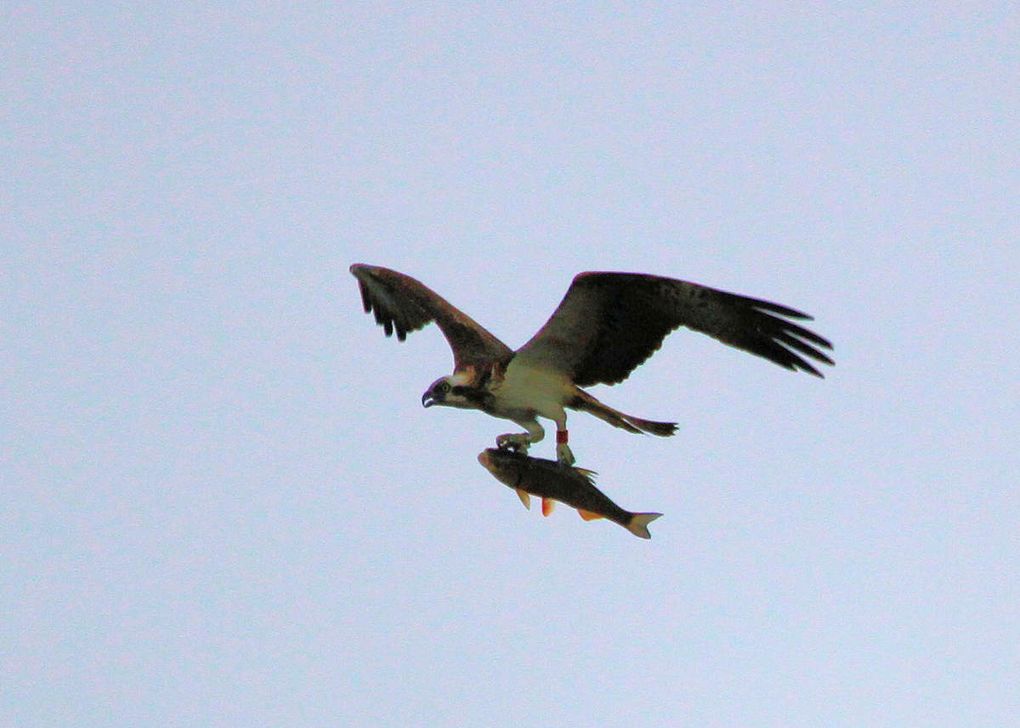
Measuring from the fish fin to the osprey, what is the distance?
1184 millimetres

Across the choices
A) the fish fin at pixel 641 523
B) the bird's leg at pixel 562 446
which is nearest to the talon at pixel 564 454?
the bird's leg at pixel 562 446

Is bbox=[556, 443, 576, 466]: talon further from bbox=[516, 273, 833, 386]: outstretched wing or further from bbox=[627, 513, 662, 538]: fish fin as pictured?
bbox=[627, 513, 662, 538]: fish fin

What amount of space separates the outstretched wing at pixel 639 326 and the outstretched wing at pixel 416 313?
68 centimetres

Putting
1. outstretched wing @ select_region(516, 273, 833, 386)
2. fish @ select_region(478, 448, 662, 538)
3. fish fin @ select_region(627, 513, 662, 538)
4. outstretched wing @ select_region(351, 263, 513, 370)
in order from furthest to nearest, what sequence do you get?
outstretched wing @ select_region(351, 263, 513, 370) → outstretched wing @ select_region(516, 273, 833, 386) → fish @ select_region(478, 448, 662, 538) → fish fin @ select_region(627, 513, 662, 538)

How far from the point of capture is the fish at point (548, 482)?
826 cm

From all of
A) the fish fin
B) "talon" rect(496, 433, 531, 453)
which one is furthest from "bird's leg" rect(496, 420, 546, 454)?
the fish fin

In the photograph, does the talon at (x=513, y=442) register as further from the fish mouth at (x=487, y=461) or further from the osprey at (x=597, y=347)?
the fish mouth at (x=487, y=461)

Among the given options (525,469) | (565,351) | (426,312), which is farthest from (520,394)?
(426,312)

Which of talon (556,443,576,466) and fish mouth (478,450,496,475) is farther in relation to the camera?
talon (556,443,576,466)

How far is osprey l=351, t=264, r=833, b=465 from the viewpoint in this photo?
28.6 feet

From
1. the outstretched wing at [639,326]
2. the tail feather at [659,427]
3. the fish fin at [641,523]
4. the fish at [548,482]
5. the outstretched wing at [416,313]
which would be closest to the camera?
the fish fin at [641,523]

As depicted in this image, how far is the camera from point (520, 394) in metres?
9.72

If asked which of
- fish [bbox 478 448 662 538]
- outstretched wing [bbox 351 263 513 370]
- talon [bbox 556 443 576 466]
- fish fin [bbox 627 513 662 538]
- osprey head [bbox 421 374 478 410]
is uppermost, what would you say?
outstretched wing [bbox 351 263 513 370]

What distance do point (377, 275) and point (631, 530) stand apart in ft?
15.3
